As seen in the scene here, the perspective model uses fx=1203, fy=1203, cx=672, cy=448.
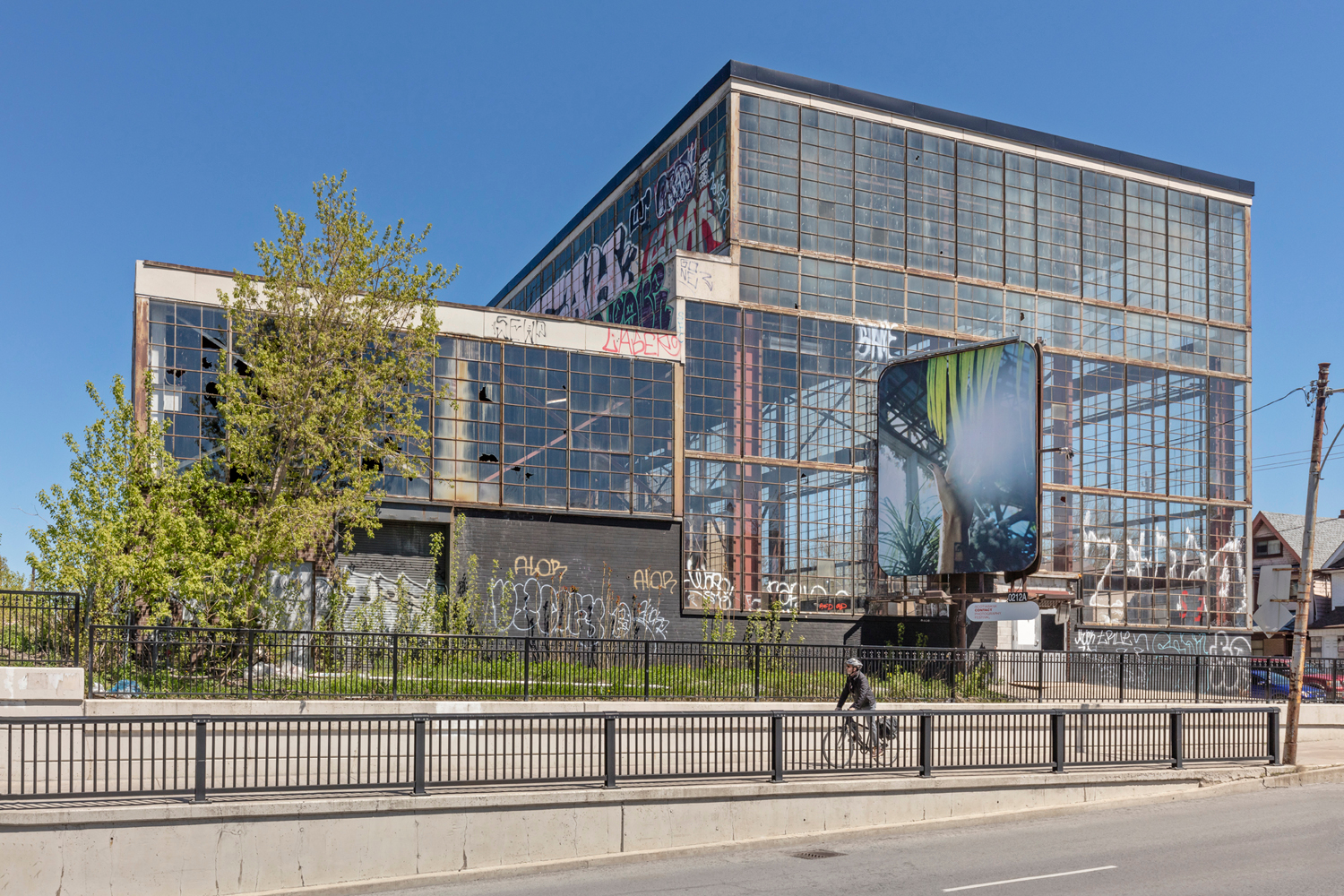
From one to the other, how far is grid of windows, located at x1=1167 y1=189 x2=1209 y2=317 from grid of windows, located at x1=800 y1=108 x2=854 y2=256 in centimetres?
1460

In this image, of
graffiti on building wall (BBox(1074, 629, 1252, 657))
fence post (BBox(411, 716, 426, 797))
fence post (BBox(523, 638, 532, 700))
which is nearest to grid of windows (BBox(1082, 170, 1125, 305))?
graffiti on building wall (BBox(1074, 629, 1252, 657))

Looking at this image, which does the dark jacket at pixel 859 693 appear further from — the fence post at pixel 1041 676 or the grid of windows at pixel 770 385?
the grid of windows at pixel 770 385

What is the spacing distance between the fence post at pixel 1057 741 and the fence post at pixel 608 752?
22.9ft

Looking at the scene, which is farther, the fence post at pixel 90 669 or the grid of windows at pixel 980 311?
the grid of windows at pixel 980 311

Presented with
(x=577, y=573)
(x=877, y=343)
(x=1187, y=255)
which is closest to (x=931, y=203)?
(x=877, y=343)

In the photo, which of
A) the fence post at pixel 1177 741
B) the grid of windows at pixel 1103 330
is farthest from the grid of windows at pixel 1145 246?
the fence post at pixel 1177 741

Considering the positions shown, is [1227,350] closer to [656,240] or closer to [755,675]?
[656,240]

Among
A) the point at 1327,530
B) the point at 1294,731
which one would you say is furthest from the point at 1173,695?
the point at 1327,530

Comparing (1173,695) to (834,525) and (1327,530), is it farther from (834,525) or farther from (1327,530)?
(1327,530)

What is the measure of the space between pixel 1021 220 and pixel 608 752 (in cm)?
3440

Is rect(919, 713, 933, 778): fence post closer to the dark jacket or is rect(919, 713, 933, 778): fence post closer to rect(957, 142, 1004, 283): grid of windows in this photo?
the dark jacket

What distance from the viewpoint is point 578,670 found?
24.2 m

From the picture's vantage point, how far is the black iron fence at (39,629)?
19.3 metres

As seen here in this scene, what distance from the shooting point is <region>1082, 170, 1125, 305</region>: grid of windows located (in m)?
44.8
